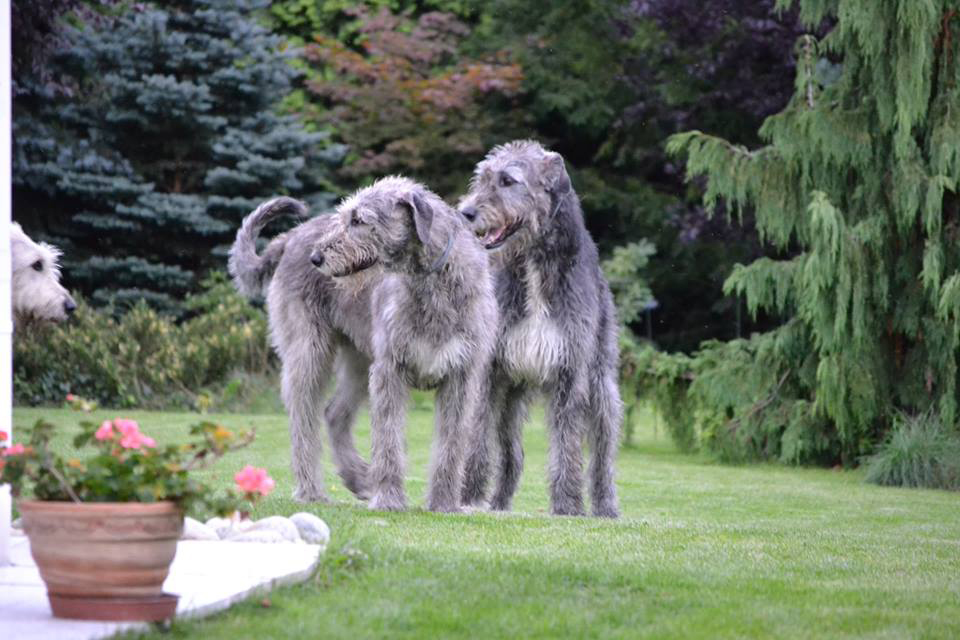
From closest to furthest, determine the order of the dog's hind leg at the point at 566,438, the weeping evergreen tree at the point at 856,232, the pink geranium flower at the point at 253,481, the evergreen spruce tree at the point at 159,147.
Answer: the pink geranium flower at the point at 253,481, the dog's hind leg at the point at 566,438, the weeping evergreen tree at the point at 856,232, the evergreen spruce tree at the point at 159,147

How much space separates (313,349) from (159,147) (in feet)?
45.0

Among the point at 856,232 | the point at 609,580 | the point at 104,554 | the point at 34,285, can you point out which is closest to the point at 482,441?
the point at 609,580

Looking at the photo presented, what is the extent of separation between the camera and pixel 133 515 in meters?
4.53

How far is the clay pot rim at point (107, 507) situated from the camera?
4.52m

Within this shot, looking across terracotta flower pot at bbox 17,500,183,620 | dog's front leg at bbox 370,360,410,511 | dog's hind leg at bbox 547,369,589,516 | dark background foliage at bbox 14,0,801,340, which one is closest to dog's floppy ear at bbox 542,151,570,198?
dog's hind leg at bbox 547,369,589,516

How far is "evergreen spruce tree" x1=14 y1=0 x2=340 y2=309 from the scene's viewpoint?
20.5 meters

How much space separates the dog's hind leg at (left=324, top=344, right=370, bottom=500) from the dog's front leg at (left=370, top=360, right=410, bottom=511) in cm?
117

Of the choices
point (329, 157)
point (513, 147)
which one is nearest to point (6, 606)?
point (513, 147)

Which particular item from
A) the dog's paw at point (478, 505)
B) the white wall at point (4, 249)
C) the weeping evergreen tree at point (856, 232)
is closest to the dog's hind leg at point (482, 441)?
the dog's paw at point (478, 505)

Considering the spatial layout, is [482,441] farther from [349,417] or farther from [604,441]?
[349,417]

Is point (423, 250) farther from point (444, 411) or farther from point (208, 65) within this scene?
point (208, 65)

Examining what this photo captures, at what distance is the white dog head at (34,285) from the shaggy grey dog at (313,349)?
Answer: 1505 mm

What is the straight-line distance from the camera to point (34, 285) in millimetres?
9898

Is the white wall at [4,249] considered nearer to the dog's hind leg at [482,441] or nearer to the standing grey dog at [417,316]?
the standing grey dog at [417,316]
